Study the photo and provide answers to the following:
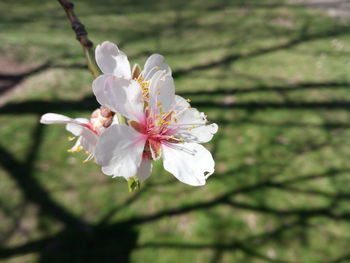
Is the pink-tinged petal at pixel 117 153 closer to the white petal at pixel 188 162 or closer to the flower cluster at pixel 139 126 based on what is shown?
the flower cluster at pixel 139 126

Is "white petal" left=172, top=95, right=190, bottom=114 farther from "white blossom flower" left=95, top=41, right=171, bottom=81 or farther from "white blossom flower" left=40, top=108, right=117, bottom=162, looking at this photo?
"white blossom flower" left=40, top=108, right=117, bottom=162

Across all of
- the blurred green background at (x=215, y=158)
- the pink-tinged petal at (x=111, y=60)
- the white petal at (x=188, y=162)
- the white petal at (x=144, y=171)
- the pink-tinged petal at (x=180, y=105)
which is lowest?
the blurred green background at (x=215, y=158)

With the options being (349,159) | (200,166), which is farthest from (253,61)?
(200,166)

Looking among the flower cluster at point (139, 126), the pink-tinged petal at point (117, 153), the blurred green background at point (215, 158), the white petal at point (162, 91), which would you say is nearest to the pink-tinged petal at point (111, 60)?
the flower cluster at point (139, 126)

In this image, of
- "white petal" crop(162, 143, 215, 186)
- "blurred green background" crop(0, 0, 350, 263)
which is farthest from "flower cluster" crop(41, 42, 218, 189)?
"blurred green background" crop(0, 0, 350, 263)

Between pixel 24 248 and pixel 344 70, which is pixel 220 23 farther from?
pixel 24 248

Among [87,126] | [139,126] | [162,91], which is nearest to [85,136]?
[87,126]
